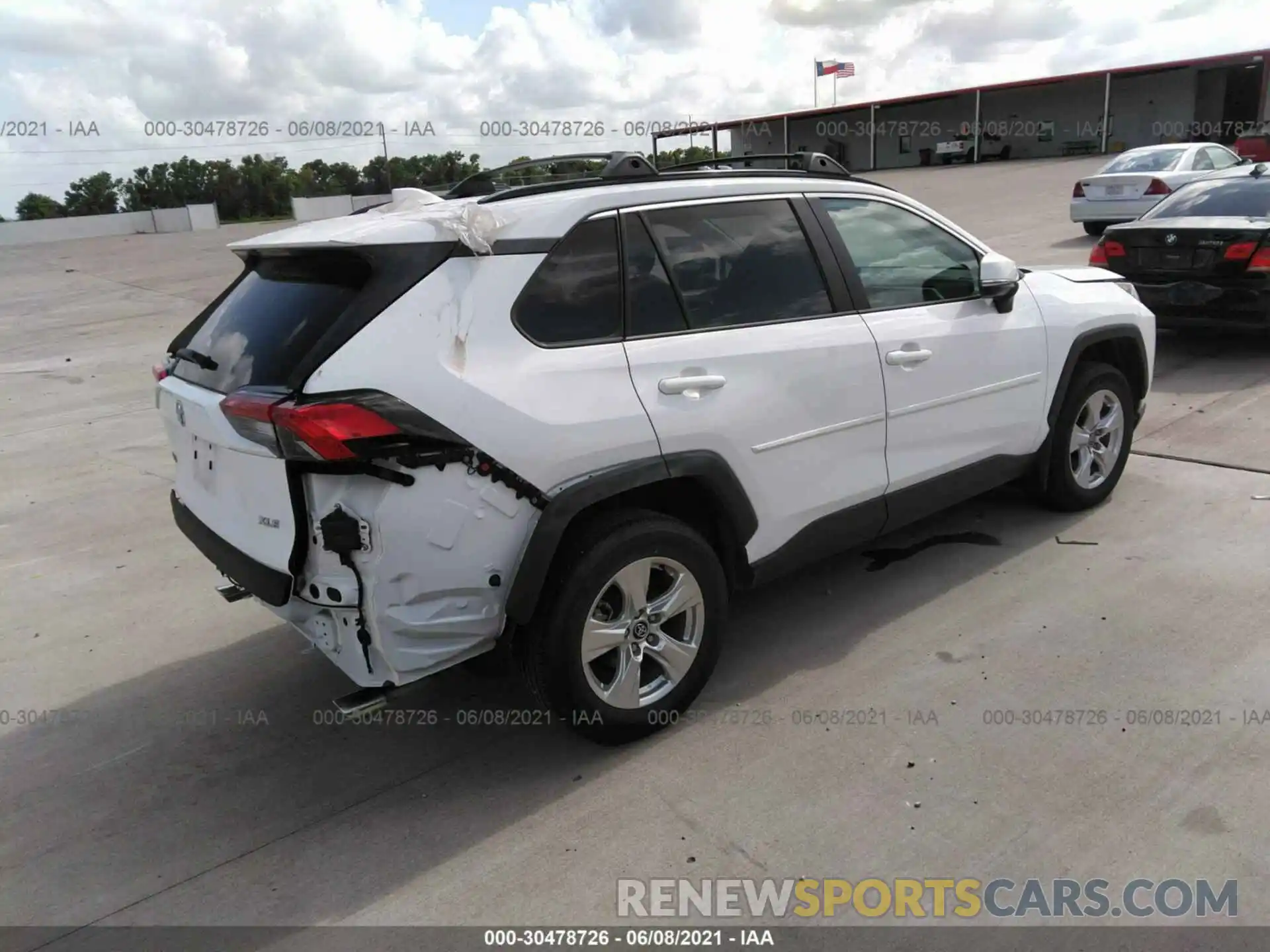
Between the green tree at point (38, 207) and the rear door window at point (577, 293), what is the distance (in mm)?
66399

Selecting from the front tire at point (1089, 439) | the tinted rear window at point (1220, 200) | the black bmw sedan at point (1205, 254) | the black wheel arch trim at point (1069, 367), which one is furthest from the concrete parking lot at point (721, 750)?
the tinted rear window at point (1220, 200)

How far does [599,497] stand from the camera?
3098 millimetres

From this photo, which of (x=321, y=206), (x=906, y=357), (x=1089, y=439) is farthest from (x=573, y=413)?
(x=321, y=206)

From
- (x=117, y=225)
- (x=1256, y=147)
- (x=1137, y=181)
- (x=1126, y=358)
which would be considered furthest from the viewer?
(x=117, y=225)

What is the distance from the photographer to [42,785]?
11.2ft

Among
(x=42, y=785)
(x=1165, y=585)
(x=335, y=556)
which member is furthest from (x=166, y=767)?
(x=1165, y=585)

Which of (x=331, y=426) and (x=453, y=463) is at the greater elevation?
(x=331, y=426)

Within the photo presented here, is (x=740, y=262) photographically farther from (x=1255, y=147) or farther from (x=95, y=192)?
(x=95, y=192)

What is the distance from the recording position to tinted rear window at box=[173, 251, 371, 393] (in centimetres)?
296

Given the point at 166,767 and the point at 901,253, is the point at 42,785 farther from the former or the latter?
the point at 901,253

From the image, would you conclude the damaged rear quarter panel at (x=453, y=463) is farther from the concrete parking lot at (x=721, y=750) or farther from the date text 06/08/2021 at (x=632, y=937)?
the date text 06/08/2021 at (x=632, y=937)

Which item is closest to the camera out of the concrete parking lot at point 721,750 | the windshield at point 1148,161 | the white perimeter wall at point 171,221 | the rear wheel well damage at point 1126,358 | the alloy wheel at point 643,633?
the concrete parking lot at point 721,750

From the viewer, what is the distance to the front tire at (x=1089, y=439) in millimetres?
4895

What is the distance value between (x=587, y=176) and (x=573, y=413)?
108 cm
